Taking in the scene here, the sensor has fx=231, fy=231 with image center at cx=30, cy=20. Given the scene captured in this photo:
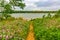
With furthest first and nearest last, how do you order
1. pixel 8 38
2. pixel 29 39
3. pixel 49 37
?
pixel 29 39
pixel 49 37
pixel 8 38

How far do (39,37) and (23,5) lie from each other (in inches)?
983

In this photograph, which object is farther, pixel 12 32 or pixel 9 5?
pixel 9 5

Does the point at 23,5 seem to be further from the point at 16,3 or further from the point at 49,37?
the point at 49,37

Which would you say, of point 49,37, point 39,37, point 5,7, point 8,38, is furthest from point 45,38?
point 5,7

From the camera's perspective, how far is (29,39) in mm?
Answer: 18578

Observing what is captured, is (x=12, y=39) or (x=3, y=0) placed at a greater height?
(x=12, y=39)

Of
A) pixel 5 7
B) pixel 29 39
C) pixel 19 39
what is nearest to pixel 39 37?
pixel 29 39

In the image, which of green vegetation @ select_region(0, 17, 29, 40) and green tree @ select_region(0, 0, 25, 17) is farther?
green tree @ select_region(0, 0, 25, 17)

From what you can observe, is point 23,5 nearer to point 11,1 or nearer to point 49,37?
point 11,1

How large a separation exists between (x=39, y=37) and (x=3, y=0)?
25474mm

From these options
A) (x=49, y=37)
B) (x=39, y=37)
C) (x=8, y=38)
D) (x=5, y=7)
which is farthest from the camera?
(x=5, y=7)

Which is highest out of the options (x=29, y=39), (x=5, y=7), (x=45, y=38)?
(x=45, y=38)

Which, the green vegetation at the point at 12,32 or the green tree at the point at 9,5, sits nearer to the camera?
the green vegetation at the point at 12,32

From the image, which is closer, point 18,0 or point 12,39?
point 12,39
